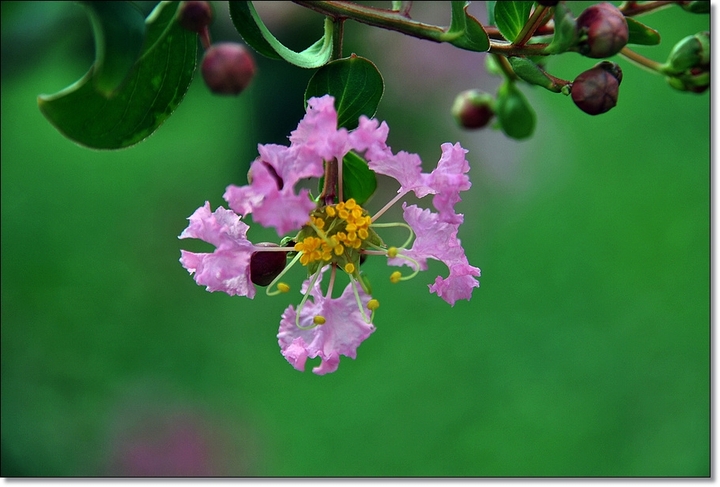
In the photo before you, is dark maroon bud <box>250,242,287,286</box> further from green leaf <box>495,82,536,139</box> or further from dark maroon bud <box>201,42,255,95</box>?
green leaf <box>495,82,536,139</box>

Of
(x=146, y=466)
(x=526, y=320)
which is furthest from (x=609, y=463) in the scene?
(x=146, y=466)

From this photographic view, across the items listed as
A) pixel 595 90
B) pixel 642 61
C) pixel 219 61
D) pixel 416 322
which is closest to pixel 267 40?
pixel 219 61

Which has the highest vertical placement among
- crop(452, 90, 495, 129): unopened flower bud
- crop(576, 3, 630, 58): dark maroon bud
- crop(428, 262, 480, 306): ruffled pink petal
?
crop(576, 3, 630, 58): dark maroon bud

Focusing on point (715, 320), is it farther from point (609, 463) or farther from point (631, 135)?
point (631, 135)

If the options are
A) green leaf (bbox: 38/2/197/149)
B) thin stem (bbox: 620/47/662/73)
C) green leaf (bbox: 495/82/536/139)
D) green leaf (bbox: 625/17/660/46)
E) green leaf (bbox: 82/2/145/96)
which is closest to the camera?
green leaf (bbox: 82/2/145/96)

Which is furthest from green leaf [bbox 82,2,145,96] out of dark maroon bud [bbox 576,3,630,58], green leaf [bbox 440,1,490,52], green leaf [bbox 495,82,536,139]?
green leaf [bbox 495,82,536,139]

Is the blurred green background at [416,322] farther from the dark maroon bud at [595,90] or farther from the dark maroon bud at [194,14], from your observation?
the dark maroon bud at [194,14]
